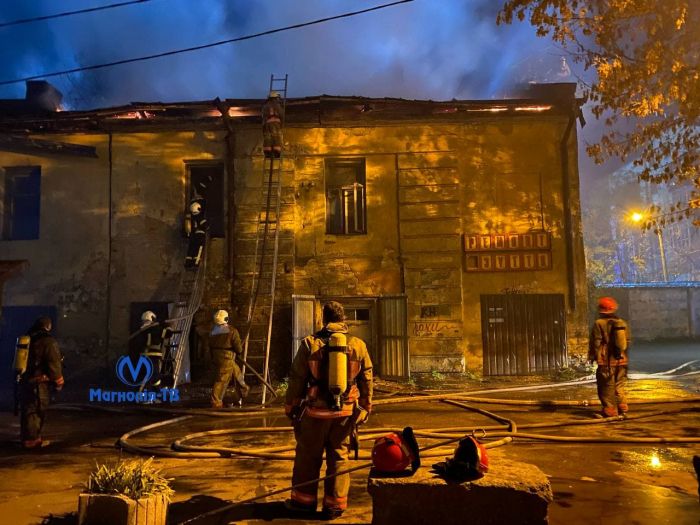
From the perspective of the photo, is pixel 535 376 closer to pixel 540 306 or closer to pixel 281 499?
pixel 540 306

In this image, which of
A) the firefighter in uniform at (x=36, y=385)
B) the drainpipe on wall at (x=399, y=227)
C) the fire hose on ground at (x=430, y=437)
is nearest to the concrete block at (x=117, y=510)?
the fire hose on ground at (x=430, y=437)

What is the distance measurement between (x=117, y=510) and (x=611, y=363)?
265 inches

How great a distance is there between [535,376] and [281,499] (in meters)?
9.59

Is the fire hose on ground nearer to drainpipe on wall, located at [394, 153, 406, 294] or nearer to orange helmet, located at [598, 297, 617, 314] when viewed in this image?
orange helmet, located at [598, 297, 617, 314]

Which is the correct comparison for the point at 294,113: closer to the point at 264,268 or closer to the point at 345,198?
the point at 345,198

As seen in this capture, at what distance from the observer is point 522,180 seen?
13008 millimetres

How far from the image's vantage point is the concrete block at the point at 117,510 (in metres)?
3.50

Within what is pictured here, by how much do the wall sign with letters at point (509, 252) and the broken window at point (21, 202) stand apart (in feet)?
37.2

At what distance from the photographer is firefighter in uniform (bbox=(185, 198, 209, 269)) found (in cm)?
1261

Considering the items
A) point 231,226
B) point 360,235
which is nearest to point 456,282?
point 360,235

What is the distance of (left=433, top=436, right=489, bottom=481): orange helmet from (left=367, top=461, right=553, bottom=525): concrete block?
0.20ft

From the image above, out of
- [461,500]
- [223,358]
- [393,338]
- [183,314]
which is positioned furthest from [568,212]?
[461,500]

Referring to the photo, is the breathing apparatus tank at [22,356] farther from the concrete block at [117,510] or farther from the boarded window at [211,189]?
the boarded window at [211,189]

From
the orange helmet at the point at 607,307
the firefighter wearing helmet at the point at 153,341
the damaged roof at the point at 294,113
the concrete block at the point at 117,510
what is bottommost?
the concrete block at the point at 117,510
